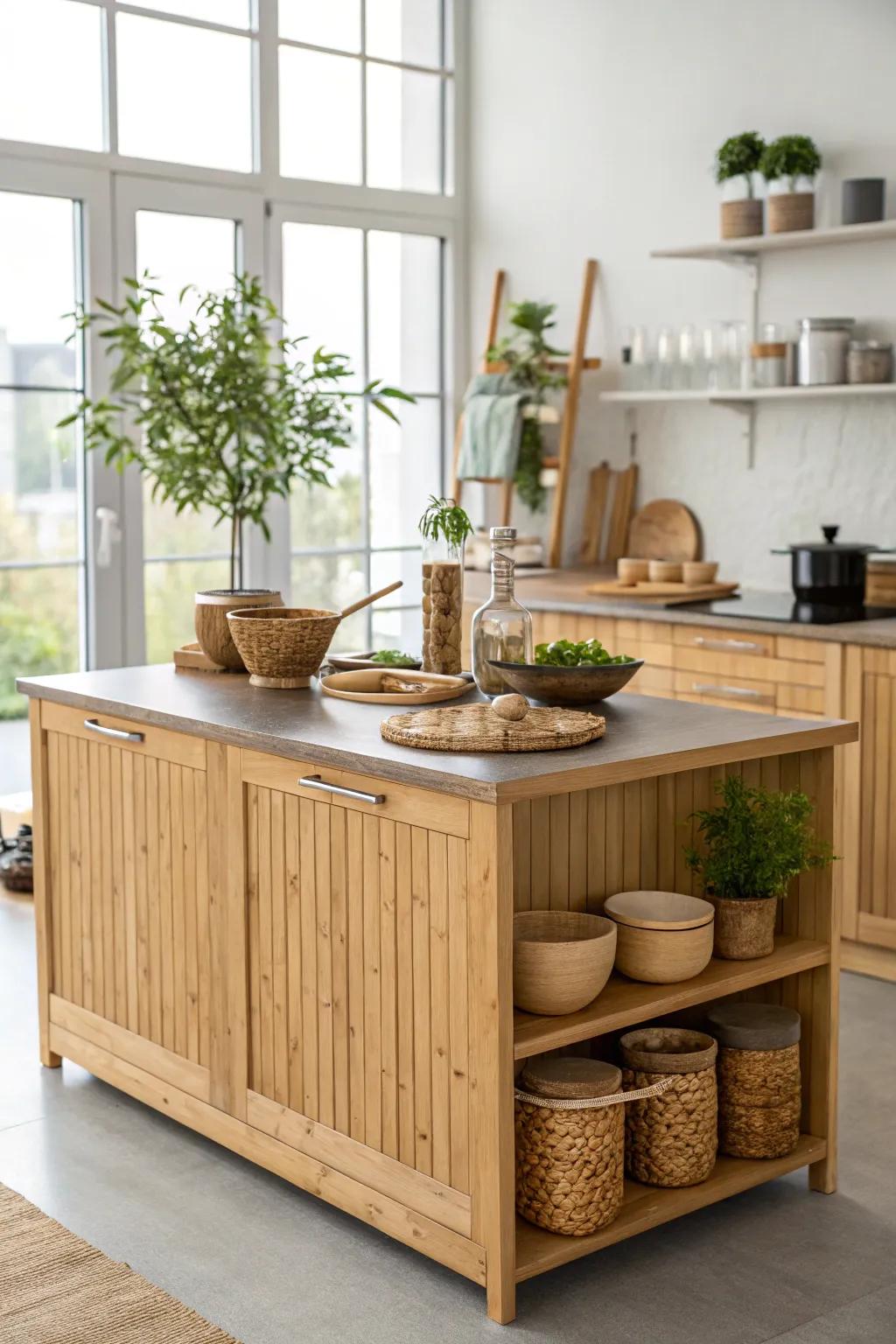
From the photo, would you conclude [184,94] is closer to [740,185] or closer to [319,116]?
[319,116]

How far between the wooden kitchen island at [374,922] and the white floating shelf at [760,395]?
6.68ft

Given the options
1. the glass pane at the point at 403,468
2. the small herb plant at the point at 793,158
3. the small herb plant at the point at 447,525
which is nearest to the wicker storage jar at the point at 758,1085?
the small herb plant at the point at 447,525

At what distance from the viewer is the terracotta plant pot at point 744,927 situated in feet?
9.11

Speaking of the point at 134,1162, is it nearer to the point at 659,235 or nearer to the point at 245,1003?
the point at 245,1003

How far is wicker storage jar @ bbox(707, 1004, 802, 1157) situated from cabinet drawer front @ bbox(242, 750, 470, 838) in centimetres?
76

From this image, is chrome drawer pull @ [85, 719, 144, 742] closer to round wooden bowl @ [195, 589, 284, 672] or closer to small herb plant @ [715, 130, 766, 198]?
round wooden bowl @ [195, 589, 284, 672]

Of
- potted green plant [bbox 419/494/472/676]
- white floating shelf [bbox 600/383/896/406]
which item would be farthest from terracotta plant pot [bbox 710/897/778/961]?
white floating shelf [bbox 600/383/896/406]

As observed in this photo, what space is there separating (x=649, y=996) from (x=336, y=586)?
3.74 meters

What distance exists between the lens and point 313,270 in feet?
19.6

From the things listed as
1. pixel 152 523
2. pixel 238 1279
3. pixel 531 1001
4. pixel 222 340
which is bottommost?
pixel 238 1279

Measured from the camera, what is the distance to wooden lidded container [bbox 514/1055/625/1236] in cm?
251

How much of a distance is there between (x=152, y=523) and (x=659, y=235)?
82.6 inches

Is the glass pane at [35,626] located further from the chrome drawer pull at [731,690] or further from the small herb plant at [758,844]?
the small herb plant at [758,844]

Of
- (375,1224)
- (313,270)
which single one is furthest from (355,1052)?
(313,270)
